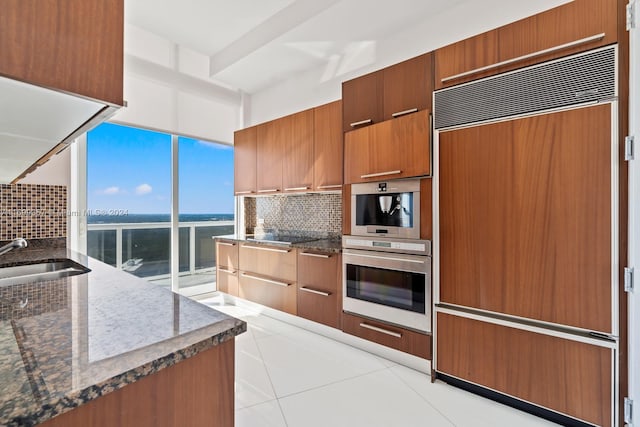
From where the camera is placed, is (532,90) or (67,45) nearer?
(67,45)

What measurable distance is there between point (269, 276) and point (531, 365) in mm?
2288

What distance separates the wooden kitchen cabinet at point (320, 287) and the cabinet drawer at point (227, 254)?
105cm

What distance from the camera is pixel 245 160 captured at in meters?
3.82

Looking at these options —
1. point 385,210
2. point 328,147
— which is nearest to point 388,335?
point 385,210

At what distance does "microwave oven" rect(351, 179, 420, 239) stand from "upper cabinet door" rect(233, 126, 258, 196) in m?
1.69

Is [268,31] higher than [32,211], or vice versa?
[268,31]

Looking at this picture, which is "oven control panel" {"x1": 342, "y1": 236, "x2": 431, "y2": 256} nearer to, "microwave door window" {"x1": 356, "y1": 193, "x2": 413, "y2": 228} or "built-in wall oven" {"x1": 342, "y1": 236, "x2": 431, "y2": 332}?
"built-in wall oven" {"x1": 342, "y1": 236, "x2": 431, "y2": 332}

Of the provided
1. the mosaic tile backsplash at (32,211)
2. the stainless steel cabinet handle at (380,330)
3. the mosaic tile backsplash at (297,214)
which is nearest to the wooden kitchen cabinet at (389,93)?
A: the mosaic tile backsplash at (297,214)

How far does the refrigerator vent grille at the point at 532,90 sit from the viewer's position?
4.85 ft

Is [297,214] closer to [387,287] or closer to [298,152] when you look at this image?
[298,152]

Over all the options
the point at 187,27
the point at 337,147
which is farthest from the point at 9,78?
the point at 187,27

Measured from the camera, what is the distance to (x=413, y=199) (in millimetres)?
2123

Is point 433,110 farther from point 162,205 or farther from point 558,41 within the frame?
point 162,205

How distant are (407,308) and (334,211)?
1.47 metres
